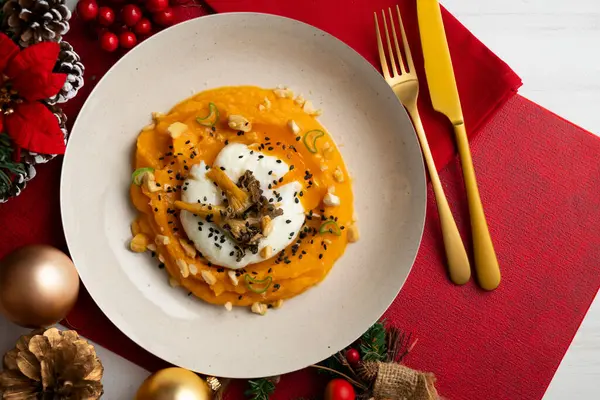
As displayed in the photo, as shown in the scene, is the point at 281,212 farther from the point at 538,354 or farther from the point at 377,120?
the point at 538,354

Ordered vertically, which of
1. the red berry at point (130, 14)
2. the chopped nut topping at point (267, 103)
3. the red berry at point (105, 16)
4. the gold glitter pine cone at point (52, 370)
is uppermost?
the red berry at point (130, 14)

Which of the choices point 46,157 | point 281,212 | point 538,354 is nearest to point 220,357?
point 281,212

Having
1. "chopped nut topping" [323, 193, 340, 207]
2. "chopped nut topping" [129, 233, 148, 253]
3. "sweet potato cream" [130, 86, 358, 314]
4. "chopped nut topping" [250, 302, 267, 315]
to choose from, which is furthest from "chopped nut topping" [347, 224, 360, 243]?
"chopped nut topping" [129, 233, 148, 253]

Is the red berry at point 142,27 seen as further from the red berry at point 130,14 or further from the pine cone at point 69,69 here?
the pine cone at point 69,69

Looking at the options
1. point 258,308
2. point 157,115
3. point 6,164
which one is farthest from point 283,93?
point 6,164

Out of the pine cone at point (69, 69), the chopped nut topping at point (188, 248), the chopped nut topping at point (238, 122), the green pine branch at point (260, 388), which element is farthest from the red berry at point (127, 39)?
the green pine branch at point (260, 388)

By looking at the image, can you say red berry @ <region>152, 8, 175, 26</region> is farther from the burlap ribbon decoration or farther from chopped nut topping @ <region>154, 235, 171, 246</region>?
the burlap ribbon decoration
